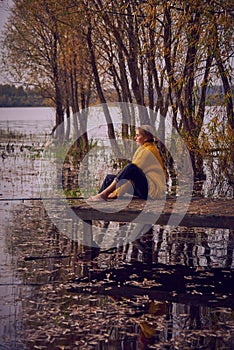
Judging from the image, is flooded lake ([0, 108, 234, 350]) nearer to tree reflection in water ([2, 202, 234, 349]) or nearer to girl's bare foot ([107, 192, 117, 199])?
tree reflection in water ([2, 202, 234, 349])

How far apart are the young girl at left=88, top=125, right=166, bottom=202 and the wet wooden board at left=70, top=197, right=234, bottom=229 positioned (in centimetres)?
32

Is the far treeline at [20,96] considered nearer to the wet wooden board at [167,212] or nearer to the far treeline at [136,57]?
the far treeline at [136,57]

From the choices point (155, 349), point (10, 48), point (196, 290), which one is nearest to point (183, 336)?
point (155, 349)

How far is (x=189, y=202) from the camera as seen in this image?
8961 millimetres

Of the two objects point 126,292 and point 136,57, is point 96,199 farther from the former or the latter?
point 136,57

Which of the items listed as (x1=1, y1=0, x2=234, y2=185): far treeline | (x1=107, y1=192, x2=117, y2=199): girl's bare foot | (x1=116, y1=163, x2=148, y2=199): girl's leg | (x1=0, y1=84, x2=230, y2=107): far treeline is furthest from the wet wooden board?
(x1=0, y1=84, x2=230, y2=107): far treeline

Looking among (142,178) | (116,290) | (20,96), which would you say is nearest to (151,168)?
(142,178)

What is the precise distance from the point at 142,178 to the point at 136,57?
9.66 meters

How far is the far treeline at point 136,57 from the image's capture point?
1004cm

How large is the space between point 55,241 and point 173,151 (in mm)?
8479

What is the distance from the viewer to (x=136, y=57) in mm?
18797

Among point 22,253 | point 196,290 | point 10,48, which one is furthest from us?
point 10,48

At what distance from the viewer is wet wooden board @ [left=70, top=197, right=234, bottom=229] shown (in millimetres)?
8078

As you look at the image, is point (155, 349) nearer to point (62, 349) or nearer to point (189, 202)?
point (62, 349)
